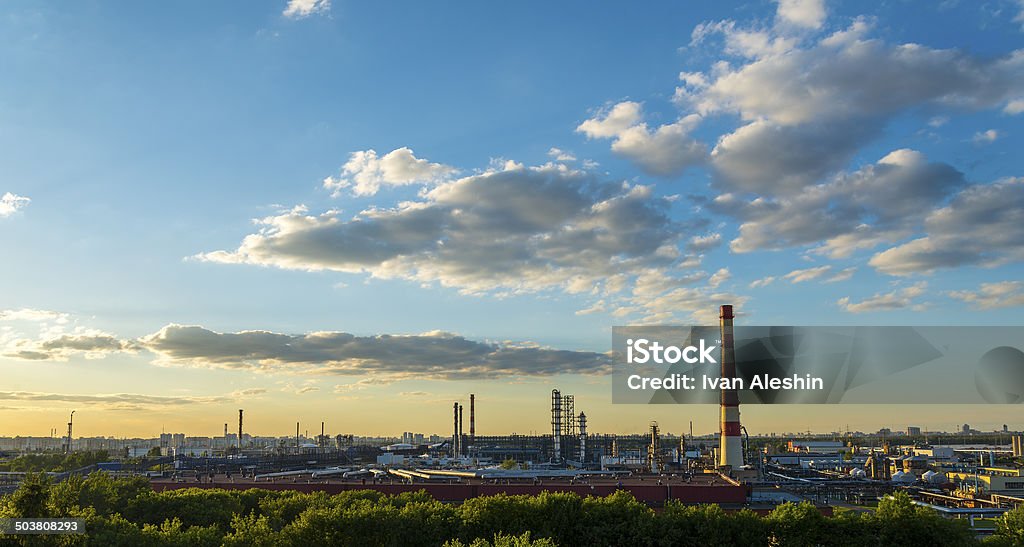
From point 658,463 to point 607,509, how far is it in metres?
95.1

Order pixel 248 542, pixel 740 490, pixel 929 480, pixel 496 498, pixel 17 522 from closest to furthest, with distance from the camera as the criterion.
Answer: pixel 17 522
pixel 248 542
pixel 496 498
pixel 740 490
pixel 929 480

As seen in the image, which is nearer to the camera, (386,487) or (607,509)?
(607,509)

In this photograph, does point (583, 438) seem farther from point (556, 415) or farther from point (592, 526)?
point (592, 526)

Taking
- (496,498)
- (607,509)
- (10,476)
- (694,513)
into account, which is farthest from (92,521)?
(10,476)

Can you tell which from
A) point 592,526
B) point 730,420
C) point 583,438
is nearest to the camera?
point 592,526

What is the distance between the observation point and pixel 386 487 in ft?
282

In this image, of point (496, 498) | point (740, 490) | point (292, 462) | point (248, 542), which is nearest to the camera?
point (248, 542)

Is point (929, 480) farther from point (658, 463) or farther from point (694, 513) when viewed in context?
point (694, 513)

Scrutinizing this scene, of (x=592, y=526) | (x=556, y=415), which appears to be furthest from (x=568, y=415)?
(x=592, y=526)

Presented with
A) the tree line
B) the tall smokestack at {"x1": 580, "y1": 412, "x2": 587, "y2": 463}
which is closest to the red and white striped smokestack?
the tree line

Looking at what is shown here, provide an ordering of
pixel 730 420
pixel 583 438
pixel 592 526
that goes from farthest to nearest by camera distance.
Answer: pixel 583 438 < pixel 730 420 < pixel 592 526

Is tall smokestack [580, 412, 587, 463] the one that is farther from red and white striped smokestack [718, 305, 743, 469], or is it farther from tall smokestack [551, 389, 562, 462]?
red and white striped smokestack [718, 305, 743, 469]

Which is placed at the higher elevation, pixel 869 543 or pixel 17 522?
pixel 17 522

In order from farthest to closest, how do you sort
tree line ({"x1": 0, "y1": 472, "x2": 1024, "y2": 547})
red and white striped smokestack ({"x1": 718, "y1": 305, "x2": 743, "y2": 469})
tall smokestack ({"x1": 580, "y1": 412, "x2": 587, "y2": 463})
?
tall smokestack ({"x1": 580, "y1": 412, "x2": 587, "y2": 463}) < red and white striped smokestack ({"x1": 718, "y1": 305, "x2": 743, "y2": 469}) < tree line ({"x1": 0, "y1": 472, "x2": 1024, "y2": 547})
